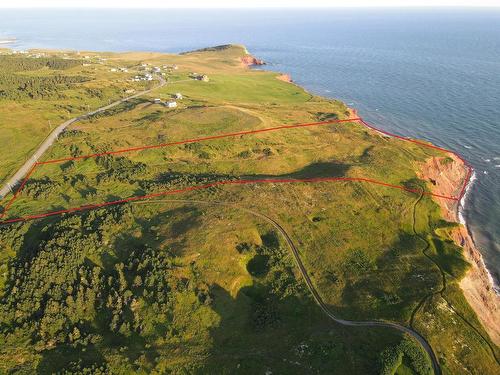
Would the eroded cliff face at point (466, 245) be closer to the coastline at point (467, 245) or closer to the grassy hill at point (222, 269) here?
the coastline at point (467, 245)

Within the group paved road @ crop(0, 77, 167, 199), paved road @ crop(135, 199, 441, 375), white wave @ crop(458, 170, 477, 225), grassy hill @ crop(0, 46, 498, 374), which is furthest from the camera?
white wave @ crop(458, 170, 477, 225)

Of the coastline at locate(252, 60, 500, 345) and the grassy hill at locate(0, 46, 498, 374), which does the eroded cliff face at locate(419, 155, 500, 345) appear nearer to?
the coastline at locate(252, 60, 500, 345)

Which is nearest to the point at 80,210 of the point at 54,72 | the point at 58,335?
the point at 58,335

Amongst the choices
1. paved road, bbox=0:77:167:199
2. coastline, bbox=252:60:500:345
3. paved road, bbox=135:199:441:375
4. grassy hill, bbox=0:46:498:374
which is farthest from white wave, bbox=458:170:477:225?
paved road, bbox=0:77:167:199

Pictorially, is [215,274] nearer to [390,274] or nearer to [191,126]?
[390,274]

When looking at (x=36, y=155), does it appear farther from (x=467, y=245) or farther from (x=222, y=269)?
(x=467, y=245)

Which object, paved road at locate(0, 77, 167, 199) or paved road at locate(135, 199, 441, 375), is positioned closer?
paved road at locate(135, 199, 441, 375)

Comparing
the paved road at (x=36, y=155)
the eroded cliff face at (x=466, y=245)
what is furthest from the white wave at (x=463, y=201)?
the paved road at (x=36, y=155)
